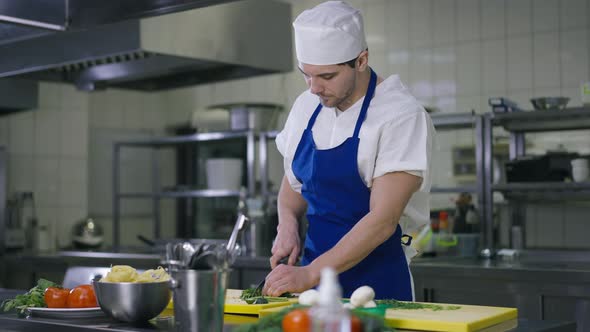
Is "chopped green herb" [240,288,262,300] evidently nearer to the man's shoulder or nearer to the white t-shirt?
the white t-shirt

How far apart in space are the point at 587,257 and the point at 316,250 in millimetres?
2147

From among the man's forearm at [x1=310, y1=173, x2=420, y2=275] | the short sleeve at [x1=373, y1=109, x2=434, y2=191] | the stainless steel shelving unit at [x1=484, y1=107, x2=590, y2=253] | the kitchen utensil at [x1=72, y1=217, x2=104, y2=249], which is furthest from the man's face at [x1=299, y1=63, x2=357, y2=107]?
the kitchen utensil at [x1=72, y1=217, x2=104, y2=249]

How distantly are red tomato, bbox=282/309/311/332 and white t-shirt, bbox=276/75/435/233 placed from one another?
32.8 inches

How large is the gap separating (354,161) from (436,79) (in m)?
3.51

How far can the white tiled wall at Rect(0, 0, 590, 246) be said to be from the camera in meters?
5.00

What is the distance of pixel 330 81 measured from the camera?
2.11 metres

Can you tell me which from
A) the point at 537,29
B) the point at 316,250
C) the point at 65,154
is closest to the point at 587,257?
the point at 537,29

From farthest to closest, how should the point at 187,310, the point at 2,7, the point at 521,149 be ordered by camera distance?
1. the point at 521,149
2. the point at 2,7
3. the point at 187,310

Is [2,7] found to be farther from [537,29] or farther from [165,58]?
[537,29]

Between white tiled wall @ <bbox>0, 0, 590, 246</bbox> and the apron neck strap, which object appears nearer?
the apron neck strap

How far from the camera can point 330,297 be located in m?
0.97

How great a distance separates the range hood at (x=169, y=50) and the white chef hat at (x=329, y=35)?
1.36m

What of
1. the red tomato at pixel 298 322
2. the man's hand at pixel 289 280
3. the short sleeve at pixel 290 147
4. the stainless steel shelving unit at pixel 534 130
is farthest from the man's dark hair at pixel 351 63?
the stainless steel shelving unit at pixel 534 130

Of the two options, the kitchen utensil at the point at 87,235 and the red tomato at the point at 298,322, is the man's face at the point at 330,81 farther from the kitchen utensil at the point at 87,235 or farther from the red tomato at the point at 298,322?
the kitchen utensil at the point at 87,235
